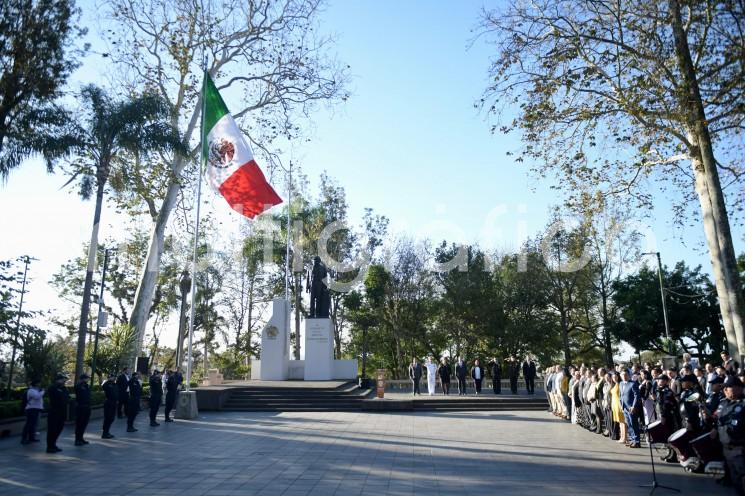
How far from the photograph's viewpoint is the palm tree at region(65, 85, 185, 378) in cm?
1884

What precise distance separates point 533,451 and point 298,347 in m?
29.1

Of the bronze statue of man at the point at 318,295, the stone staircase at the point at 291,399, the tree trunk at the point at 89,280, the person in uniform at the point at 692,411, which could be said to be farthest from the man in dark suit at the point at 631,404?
the bronze statue of man at the point at 318,295

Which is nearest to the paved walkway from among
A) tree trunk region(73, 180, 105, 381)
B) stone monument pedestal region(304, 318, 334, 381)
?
tree trunk region(73, 180, 105, 381)

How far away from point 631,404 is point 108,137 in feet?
57.7

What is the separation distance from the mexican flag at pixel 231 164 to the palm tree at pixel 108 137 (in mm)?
3426

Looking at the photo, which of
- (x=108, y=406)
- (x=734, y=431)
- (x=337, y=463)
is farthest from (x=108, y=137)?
(x=734, y=431)

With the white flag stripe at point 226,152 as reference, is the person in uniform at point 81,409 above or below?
below

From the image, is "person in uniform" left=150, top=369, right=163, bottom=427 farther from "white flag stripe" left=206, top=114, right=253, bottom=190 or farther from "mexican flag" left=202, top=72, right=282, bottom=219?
"white flag stripe" left=206, top=114, right=253, bottom=190

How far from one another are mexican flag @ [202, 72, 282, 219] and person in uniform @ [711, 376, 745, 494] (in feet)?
44.1

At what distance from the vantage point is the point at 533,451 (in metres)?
11.1

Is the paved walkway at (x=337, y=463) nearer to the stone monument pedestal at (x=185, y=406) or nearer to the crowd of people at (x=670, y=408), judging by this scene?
the crowd of people at (x=670, y=408)

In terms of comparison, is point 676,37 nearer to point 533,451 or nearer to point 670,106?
point 670,106

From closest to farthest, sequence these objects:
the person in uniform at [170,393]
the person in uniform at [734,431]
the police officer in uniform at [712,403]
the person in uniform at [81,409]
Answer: the person in uniform at [734,431], the police officer in uniform at [712,403], the person in uniform at [81,409], the person in uniform at [170,393]

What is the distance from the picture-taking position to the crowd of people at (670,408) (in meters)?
7.09
